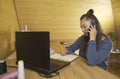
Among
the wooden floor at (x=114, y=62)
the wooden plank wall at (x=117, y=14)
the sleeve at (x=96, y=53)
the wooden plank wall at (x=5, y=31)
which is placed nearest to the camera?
the sleeve at (x=96, y=53)

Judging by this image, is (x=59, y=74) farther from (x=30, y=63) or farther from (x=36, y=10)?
(x=36, y=10)

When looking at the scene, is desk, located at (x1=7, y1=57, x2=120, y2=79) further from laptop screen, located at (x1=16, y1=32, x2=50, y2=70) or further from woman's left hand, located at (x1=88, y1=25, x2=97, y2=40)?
woman's left hand, located at (x1=88, y1=25, x2=97, y2=40)

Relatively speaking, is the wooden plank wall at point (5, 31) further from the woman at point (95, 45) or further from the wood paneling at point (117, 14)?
the wood paneling at point (117, 14)

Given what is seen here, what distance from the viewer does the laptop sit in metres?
Result: 1.02

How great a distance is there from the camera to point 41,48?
1039 millimetres

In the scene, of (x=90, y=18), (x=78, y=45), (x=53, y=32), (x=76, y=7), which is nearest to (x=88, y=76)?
(x=90, y=18)

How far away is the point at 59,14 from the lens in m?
2.95

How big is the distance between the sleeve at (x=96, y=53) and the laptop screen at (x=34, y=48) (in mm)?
456

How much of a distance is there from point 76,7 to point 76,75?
2.03 meters

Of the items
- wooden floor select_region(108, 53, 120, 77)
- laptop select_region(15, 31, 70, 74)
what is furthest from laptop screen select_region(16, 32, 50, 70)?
wooden floor select_region(108, 53, 120, 77)

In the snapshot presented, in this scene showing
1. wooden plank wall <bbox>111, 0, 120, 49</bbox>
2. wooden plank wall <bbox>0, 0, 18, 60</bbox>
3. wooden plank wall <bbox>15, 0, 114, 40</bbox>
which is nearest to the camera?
wooden plank wall <bbox>0, 0, 18, 60</bbox>

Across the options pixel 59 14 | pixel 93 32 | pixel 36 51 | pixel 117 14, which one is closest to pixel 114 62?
pixel 117 14

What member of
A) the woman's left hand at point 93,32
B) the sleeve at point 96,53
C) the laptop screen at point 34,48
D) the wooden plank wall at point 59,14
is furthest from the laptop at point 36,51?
the wooden plank wall at point 59,14

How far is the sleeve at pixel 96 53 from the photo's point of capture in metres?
1.32
